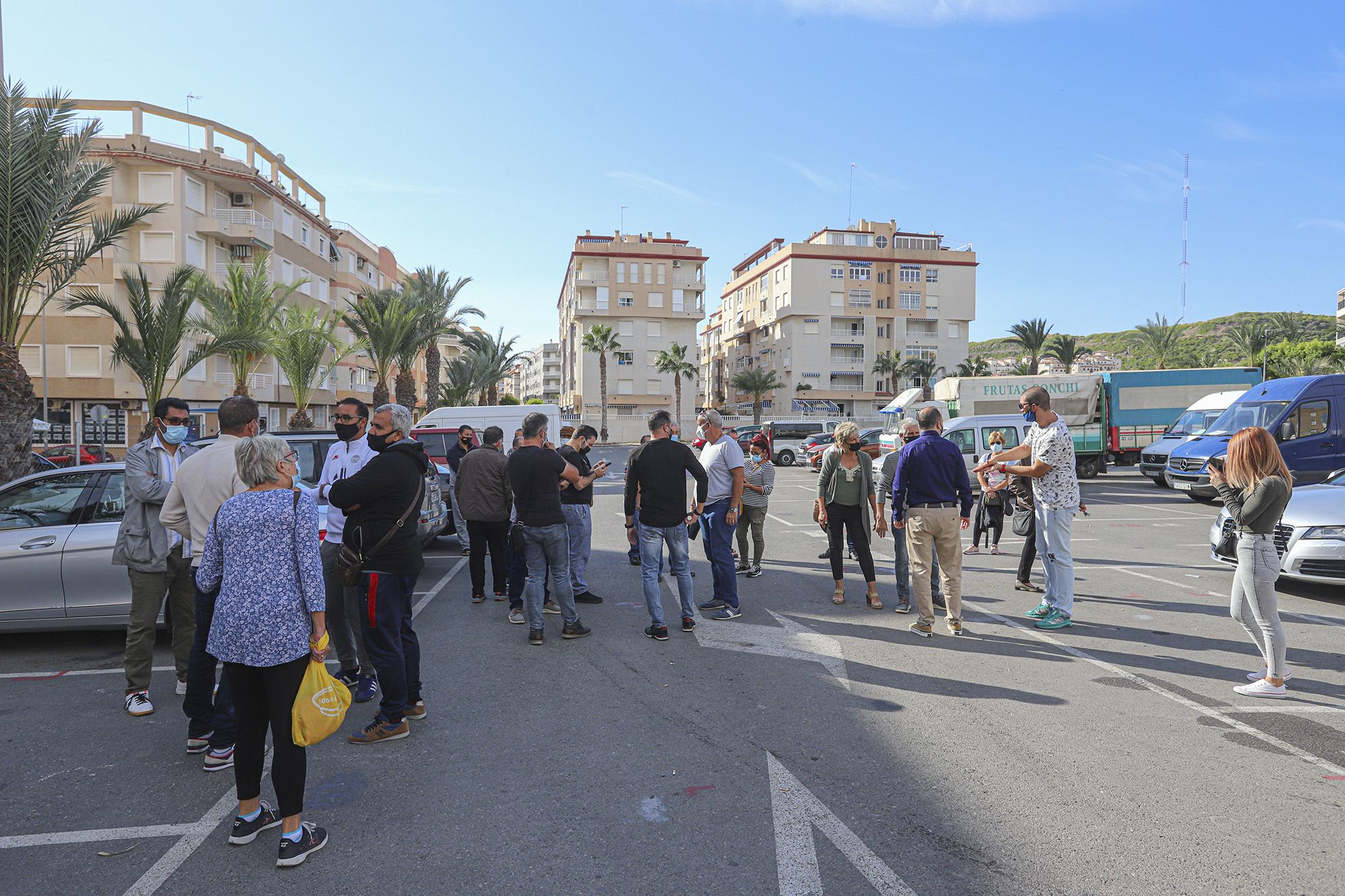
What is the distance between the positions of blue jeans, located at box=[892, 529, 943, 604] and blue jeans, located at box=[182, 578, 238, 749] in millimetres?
5687

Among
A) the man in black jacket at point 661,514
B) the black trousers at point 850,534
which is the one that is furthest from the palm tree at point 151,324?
the black trousers at point 850,534

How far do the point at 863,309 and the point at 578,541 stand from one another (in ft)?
234

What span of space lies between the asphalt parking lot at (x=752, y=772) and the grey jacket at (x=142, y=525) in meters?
1.00

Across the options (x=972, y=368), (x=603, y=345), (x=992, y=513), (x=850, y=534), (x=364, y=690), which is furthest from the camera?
(x=972, y=368)

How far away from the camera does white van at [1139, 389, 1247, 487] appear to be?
20.9m

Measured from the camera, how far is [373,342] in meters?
29.7

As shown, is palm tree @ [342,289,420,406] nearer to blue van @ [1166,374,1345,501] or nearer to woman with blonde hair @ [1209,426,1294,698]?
blue van @ [1166,374,1345,501]

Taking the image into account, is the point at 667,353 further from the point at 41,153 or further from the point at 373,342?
the point at 41,153

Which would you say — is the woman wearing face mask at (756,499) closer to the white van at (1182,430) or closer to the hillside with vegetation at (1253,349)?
the white van at (1182,430)

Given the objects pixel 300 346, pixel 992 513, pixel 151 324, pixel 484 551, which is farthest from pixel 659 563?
pixel 300 346

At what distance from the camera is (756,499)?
30.1ft

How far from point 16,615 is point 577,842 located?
5.40 metres

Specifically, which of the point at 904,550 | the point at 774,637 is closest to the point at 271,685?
the point at 774,637

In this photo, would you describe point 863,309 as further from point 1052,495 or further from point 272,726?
point 272,726
